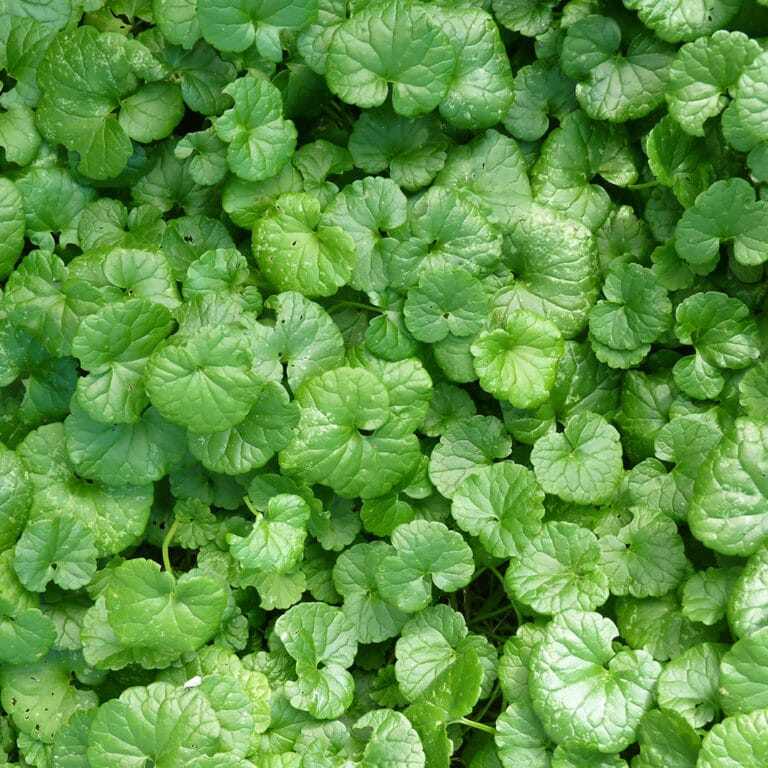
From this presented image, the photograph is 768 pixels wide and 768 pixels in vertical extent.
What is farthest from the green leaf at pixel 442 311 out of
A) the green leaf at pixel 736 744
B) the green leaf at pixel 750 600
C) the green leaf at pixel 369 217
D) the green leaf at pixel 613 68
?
the green leaf at pixel 736 744

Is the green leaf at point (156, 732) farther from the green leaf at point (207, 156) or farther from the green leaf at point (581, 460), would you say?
the green leaf at point (207, 156)

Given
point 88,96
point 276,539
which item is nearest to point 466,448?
point 276,539

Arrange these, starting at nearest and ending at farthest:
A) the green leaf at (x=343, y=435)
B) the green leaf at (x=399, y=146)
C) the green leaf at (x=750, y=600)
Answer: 1. the green leaf at (x=750, y=600)
2. the green leaf at (x=343, y=435)
3. the green leaf at (x=399, y=146)

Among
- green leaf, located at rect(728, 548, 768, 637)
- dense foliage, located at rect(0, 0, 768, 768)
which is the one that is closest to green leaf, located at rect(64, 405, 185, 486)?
dense foliage, located at rect(0, 0, 768, 768)

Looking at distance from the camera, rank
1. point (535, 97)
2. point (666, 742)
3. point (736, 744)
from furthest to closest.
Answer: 1. point (535, 97)
2. point (666, 742)
3. point (736, 744)

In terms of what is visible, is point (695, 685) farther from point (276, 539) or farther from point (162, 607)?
point (162, 607)

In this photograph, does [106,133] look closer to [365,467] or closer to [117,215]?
[117,215]

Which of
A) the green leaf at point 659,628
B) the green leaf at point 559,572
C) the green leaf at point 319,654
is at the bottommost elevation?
the green leaf at point 319,654

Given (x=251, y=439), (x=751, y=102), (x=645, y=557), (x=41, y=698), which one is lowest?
(x=41, y=698)

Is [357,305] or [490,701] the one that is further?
[357,305]
